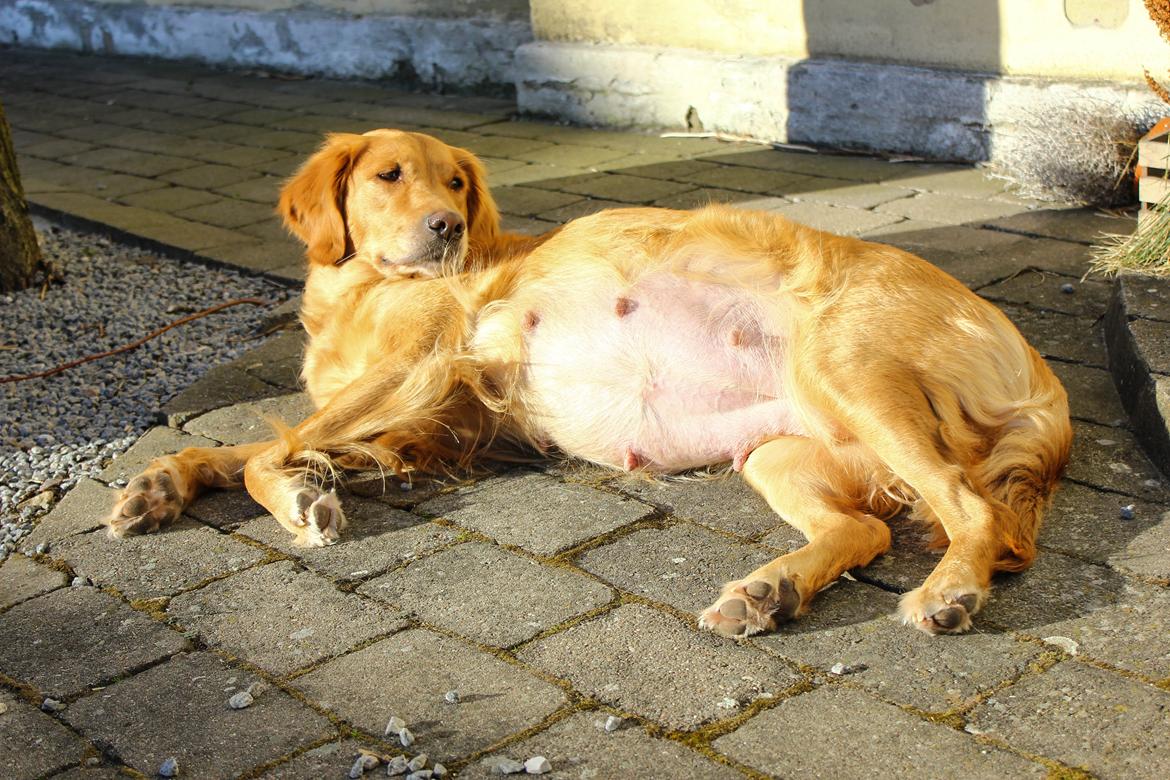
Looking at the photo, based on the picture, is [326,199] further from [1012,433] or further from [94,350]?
[1012,433]

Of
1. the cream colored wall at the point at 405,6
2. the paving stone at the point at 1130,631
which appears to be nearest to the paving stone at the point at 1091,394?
the paving stone at the point at 1130,631

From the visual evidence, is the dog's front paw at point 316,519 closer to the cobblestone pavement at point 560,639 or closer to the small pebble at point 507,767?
the cobblestone pavement at point 560,639

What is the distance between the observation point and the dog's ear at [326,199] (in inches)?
165

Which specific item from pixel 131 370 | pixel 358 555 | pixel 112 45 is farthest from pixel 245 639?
pixel 112 45

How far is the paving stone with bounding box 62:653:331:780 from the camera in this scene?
2471 millimetres

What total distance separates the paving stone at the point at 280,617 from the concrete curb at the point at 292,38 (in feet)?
22.3

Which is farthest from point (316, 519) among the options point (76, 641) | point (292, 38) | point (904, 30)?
point (292, 38)

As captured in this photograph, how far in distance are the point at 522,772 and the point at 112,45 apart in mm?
12396

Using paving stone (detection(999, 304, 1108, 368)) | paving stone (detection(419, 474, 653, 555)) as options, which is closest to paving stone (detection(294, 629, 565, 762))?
paving stone (detection(419, 474, 653, 555))

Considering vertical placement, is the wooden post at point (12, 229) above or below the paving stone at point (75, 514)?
above

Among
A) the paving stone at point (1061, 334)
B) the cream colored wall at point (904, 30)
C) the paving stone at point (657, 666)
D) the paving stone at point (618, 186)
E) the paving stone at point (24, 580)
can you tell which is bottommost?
the paving stone at point (24, 580)

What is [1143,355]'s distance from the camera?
12.3 feet

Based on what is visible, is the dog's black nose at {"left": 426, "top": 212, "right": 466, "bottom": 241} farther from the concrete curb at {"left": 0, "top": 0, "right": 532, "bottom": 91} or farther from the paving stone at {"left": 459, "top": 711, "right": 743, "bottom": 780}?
the concrete curb at {"left": 0, "top": 0, "right": 532, "bottom": 91}

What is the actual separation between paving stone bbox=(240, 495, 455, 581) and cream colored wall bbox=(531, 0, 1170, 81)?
15.2 feet
